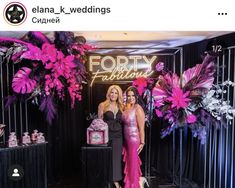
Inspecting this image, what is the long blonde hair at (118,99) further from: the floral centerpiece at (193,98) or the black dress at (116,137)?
the floral centerpiece at (193,98)

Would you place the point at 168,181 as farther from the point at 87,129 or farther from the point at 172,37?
the point at 172,37

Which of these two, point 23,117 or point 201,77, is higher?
point 201,77

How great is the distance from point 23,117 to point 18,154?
1.03 ft

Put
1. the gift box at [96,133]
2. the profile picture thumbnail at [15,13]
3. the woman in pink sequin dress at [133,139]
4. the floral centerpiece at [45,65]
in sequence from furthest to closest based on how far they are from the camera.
Result: the woman in pink sequin dress at [133,139]
the gift box at [96,133]
the floral centerpiece at [45,65]
the profile picture thumbnail at [15,13]

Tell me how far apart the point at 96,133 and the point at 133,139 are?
1.08 ft

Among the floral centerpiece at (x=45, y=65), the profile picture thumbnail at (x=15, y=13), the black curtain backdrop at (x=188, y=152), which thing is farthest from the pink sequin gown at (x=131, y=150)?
the profile picture thumbnail at (x=15, y=13)

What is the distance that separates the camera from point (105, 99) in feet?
8.07

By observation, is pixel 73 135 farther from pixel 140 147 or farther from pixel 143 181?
pixel 143 181

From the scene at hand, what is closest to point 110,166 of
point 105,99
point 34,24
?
point 105,99

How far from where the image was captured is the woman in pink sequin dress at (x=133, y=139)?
8.18ft

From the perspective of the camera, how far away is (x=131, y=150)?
253 centimetres

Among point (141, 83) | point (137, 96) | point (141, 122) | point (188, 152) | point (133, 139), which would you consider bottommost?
point (188, 152)

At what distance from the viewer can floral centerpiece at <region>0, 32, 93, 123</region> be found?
2.20 meters

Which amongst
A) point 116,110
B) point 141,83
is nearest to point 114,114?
point 116,110
